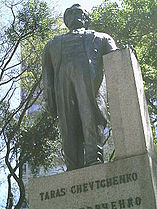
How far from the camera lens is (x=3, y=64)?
16016 mm

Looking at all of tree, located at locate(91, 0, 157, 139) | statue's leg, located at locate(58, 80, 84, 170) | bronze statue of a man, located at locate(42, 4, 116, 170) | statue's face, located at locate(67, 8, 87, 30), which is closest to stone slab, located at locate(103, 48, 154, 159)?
bronze statue of a man, located at locate(42, 4, 116, 170)

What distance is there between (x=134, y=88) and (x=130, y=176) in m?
1.23

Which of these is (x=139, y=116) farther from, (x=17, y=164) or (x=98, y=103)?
(x=17, y=164)

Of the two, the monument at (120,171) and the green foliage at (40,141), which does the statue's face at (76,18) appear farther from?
the green foliage at (40,141)

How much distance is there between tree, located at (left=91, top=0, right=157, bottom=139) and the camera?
51.9 feet

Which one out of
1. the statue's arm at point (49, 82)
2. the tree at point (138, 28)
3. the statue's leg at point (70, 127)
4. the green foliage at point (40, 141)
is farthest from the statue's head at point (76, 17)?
the green foliage at point (40, 141)

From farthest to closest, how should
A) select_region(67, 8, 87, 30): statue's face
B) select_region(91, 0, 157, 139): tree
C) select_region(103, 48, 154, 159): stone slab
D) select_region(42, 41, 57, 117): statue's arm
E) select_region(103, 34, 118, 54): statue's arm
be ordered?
select_region(91, 0, 157, 139): tree
select_region(67, 8, 87, 30): statue's face
select_region(42, 41, 57, 117): statue's arm
select_region(103, 34, 118, 54): statue's arm
select_region(103, 48, 154, 159): stone slab

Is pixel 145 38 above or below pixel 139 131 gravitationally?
above

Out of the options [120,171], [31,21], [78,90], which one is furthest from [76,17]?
[31,21]

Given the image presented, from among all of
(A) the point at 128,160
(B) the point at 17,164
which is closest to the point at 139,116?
(A) the point at 128,160

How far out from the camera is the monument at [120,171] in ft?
14.7

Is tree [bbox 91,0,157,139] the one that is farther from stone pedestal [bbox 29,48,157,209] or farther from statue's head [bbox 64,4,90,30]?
stone pedestal [bbox 29,48,157,209]

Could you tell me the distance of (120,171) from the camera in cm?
466

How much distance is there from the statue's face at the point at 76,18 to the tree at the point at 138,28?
9.52 meters
